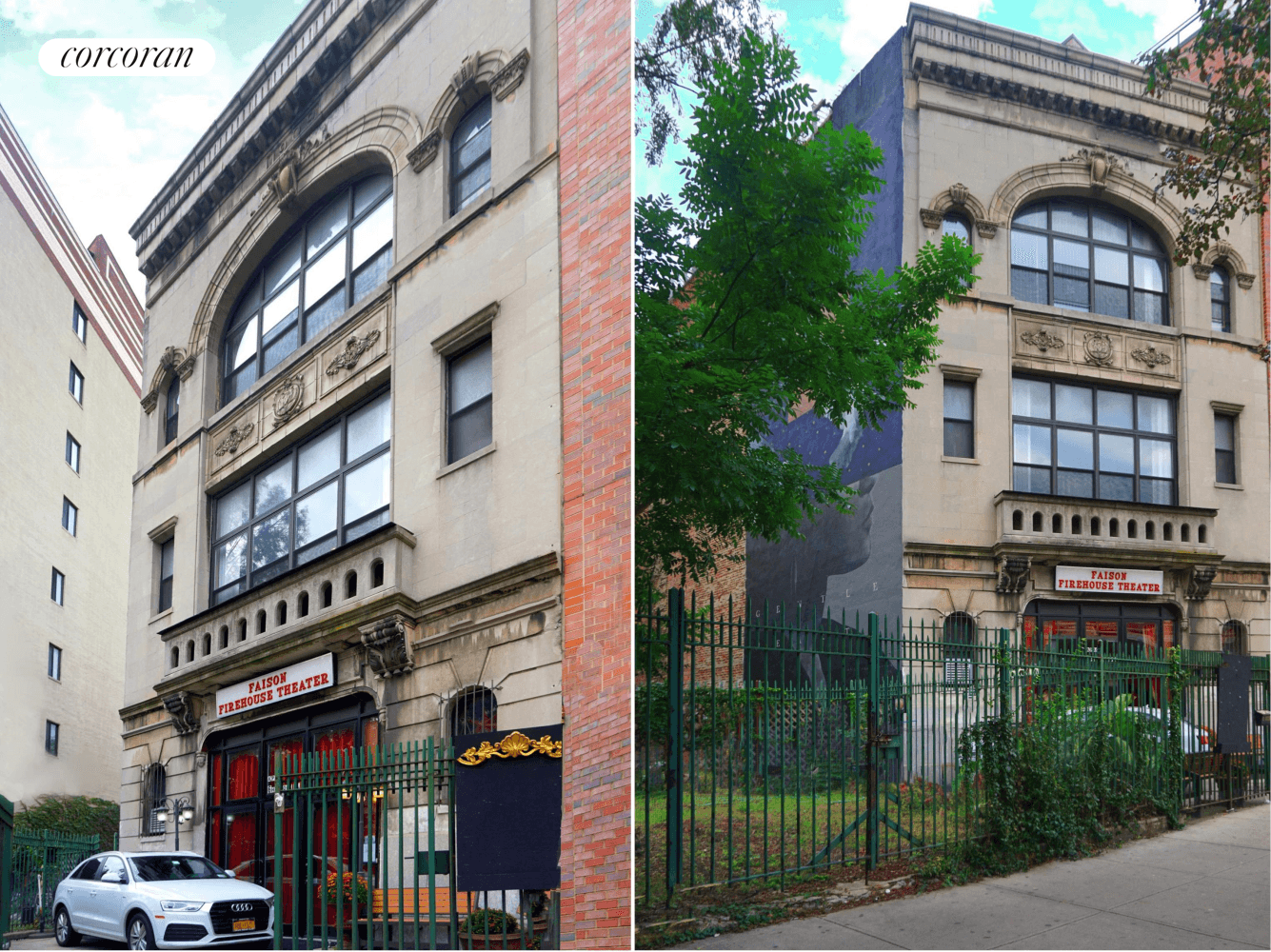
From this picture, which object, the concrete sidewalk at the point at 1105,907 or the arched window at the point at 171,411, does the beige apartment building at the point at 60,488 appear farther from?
the concrete sidewalk at the point at 1105,907

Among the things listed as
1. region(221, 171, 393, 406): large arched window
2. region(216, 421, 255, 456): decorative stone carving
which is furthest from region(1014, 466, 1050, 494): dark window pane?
region(216, 421, 255, 456): decorative stone carving

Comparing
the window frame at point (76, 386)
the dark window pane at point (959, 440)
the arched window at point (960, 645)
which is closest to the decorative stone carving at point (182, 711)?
the window frame at point (76, 386)

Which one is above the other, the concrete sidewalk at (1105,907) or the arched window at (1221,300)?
the arched window at (1221,300)

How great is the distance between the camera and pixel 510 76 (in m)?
5.84

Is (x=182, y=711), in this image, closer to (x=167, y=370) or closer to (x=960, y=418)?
(x=167, y=370)

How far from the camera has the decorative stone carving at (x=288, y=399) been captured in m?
6.88

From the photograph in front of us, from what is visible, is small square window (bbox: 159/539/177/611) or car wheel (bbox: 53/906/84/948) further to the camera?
small square window (bbox: 159/539/177/611)

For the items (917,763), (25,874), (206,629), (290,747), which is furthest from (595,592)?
(25,874)

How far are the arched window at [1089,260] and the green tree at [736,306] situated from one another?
757 mm

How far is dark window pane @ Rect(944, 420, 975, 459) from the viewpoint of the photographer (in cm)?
422

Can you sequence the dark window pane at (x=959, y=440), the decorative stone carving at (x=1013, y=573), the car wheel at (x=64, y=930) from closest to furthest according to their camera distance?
the decorative stone carving at (x=1013, y=573), the dark window pane at (x=959, y=440), the car wheel at (x=64, y=930)

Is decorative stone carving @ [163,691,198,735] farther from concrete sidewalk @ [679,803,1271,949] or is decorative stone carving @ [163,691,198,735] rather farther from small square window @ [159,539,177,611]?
concrete sidewalk @ [679,803,1271,949]

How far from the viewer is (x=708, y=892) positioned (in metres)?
4.93

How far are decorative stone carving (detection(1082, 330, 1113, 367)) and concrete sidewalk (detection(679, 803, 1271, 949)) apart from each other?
194 cm
